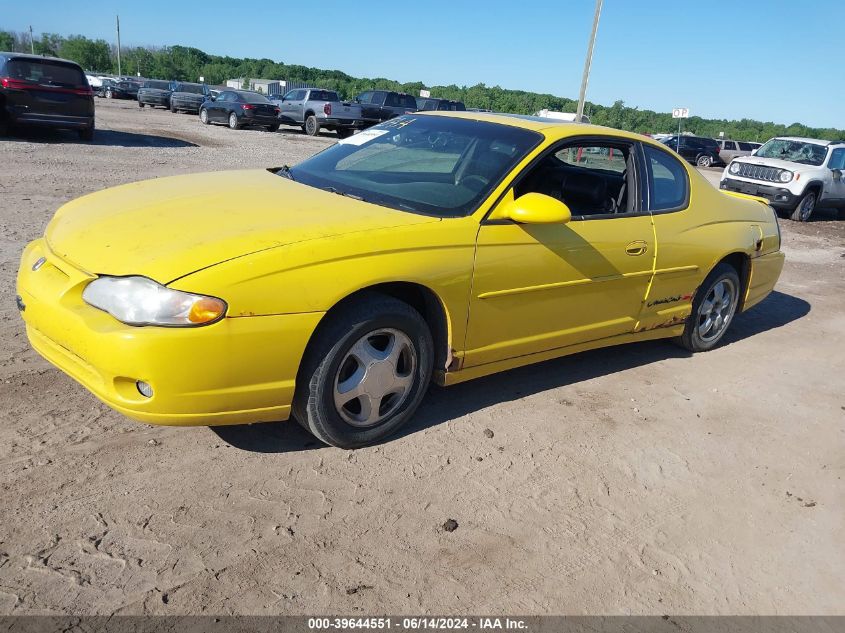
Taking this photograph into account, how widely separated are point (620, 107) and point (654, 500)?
65.8 m

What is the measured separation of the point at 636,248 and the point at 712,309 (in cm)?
141

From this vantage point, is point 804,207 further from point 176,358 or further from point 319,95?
point 319,95

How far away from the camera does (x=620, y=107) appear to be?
208 ft

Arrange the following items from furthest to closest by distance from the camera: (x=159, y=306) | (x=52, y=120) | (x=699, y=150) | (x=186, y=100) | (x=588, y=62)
A: (x=186, y=100)
(x=699, y=150)
(x=588, y=62)
(x=52, y=120)
(x=159, y=306)

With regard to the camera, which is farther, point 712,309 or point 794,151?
point 794,151

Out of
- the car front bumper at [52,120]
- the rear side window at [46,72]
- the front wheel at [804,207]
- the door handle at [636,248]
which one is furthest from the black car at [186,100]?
the door handle at [636,248]

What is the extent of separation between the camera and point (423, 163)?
13.6ft

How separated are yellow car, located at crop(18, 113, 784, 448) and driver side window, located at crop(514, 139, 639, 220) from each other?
13 mm

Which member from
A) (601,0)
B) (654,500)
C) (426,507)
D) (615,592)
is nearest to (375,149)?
(426,507)

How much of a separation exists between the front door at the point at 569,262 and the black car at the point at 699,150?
95.4ft

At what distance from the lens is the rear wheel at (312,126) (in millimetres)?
25031

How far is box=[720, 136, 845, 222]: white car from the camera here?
1409 centimetres

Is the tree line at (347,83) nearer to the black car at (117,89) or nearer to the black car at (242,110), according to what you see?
the black car at (117,89)

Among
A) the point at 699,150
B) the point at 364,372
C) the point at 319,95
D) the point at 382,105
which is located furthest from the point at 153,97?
the point at 364,372
